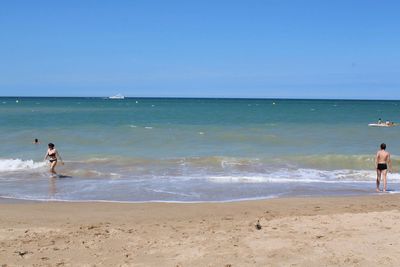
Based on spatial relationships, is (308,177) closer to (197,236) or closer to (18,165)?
(197,236)

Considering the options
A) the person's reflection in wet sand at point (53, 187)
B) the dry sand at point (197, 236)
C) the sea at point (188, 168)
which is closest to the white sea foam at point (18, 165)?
the sea at point (188, 168)

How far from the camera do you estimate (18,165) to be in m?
17.4

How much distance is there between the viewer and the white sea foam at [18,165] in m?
16.9

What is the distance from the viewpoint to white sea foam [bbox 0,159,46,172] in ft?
55.3

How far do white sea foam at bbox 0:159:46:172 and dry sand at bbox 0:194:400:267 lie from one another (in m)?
→ 7.18

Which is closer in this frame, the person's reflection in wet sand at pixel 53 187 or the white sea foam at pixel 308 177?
the person's reflection in wet sand at pixel 53 187

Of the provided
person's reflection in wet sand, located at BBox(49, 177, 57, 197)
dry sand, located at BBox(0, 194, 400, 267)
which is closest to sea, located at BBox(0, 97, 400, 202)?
person's reflection in wet sand, located at BBox(49, 177, 57, 197)

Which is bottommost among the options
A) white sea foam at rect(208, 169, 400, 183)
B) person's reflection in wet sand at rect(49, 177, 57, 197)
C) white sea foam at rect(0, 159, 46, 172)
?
person's reflection in wet sand at rect(49, 177, 57, 197)

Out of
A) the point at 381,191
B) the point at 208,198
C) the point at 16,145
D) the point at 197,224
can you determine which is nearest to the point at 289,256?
the point at 197,224

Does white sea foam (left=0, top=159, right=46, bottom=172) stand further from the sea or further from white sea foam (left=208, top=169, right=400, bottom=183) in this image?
white sea foam (left=208, top=169, right=400, bottom=183)

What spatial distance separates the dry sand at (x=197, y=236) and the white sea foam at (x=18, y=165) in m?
7.18

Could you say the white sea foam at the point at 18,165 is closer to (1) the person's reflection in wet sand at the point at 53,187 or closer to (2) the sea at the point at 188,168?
(2) the sea at the point at 188,168

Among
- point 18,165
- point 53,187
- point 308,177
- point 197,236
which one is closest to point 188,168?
A: point 308,177

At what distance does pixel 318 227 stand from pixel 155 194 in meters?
5.33
